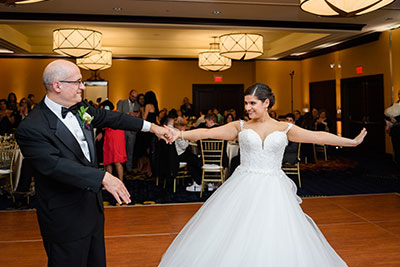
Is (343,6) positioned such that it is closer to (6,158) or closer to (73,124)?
(73,124)

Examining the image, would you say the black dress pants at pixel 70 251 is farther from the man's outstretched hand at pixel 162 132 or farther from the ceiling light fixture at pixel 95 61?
the ceiling light fixture at pixel 95 61

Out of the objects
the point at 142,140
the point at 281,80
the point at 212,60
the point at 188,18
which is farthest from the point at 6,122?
the point at 281,80

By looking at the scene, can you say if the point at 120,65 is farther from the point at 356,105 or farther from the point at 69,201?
the point at 69,201

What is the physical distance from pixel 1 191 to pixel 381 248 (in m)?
5.82

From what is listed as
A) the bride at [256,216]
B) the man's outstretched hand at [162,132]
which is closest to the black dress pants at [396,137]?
the bride at [256,216]

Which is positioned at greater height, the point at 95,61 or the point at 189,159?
the point at 95,61

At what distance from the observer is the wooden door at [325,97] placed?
12476 mm

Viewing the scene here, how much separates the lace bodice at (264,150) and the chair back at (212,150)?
3.09m

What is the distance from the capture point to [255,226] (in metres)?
2.46

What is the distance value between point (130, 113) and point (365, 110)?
7.14 meters

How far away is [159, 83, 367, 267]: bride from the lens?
2379 mm

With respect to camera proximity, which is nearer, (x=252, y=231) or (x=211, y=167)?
(x=252, y=231)

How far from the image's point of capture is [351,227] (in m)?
4.27

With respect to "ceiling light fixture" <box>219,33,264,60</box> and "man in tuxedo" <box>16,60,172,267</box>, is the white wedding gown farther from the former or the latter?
"ceiling light fixture" <box>219,33,264,60</box>
